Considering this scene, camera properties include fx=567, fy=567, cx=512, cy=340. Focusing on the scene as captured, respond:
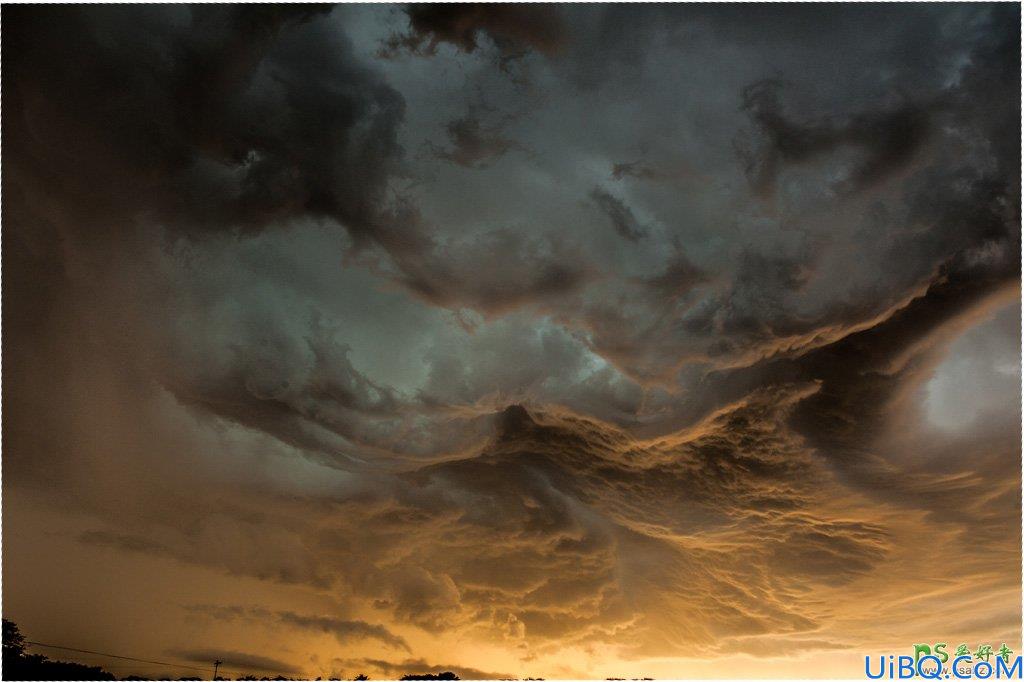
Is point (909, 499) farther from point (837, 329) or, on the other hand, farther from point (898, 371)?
point (837, 329)

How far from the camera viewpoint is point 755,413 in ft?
95.2

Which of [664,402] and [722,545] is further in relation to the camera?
[722,545]

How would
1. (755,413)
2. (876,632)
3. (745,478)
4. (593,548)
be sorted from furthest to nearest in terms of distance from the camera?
(593,548), (876,632), (745,478), (755,413)

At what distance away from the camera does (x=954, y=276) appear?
22219mm

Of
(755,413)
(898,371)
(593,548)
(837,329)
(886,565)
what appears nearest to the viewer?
(837,329)

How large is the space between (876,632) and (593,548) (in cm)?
1821

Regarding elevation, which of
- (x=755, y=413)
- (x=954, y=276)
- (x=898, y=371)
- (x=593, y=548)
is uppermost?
(x=954, y=276)

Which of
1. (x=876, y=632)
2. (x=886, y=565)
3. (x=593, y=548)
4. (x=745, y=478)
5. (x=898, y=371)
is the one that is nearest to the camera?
(x=898, y=371)

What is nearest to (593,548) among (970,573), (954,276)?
(970,573)

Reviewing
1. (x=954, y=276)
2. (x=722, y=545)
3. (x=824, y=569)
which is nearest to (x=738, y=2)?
(x=954, y=276)

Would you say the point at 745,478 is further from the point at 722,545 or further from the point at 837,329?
the point at 837,329

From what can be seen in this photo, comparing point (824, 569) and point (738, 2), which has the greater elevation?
point (738, 2)

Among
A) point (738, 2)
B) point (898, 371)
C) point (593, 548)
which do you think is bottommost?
point (593, 548)

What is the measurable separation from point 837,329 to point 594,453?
1477cm
